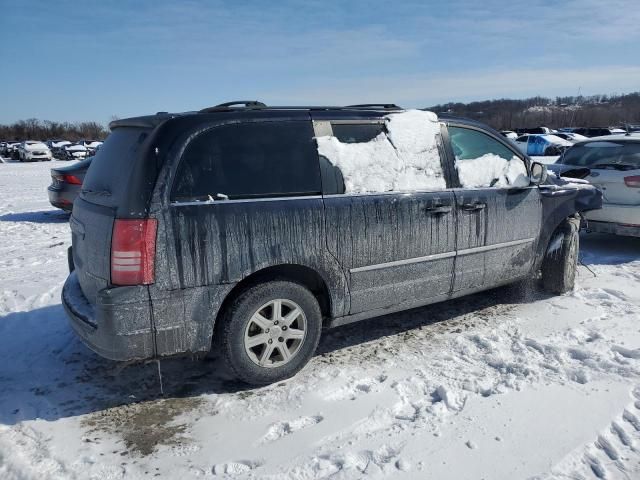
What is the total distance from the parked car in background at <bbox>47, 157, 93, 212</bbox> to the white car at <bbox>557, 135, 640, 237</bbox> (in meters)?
8.34

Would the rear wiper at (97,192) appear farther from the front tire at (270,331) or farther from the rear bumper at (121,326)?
the front tire at (270,331)

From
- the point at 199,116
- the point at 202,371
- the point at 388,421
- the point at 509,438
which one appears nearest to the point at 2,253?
the point at 202,371

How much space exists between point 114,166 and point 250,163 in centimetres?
93

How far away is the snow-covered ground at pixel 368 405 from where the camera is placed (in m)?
2.77

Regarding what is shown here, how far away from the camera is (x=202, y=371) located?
3.89 meters

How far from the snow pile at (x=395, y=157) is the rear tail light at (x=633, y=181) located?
3694 mm

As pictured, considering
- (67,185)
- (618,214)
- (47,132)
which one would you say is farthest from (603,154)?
(47,132)

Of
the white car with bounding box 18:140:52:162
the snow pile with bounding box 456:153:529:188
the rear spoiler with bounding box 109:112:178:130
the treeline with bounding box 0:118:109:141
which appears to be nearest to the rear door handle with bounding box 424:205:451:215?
the snow pile with bounding box 456:153:529:188

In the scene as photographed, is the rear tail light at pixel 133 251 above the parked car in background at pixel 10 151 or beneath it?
beneath

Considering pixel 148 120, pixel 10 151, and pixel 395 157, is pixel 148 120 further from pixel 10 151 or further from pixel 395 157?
pixel 10 151

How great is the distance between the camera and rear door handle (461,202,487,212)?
172 inches

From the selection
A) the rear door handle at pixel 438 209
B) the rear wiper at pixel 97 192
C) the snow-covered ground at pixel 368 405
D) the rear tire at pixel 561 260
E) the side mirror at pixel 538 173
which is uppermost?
the rear wiper at pixel 97 192

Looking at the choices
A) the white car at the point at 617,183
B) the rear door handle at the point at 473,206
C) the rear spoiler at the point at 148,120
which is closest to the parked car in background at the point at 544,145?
the white car at the point at 617,183

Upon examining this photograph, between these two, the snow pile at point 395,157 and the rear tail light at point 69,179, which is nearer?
the snow pile at point 395,157
